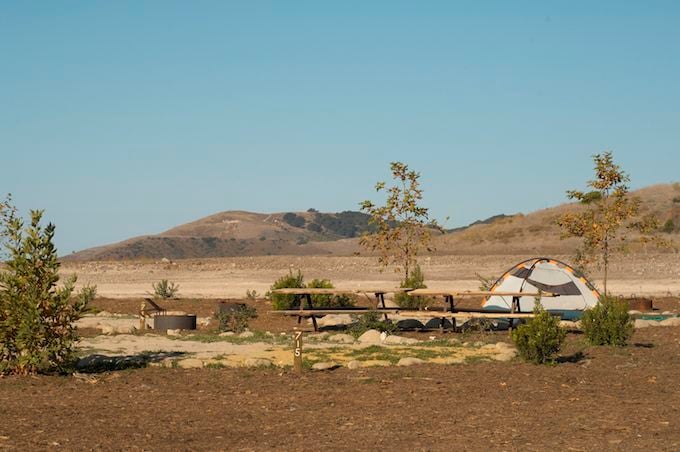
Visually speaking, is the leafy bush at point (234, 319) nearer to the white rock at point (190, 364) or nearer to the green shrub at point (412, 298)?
the green shrub at point (412, 298)

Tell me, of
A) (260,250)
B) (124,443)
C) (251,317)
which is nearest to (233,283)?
(251,317)

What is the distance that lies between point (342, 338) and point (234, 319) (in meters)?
3.79

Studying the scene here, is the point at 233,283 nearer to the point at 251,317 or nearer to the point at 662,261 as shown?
the point at 251,317

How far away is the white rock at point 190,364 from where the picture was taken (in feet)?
50.6

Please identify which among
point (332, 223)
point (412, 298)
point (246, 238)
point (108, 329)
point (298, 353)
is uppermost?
point (332, 223)

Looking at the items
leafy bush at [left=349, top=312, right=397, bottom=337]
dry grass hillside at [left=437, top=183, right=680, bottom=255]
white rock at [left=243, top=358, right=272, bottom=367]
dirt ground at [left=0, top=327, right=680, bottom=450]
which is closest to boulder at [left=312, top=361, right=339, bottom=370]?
dirt ground at [left=0, top=327, right=680, bottom=450]

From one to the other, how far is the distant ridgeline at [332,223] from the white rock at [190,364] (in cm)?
12944

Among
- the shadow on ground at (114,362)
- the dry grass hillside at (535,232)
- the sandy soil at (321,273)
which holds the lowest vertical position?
the shadow on ground at (114,362)

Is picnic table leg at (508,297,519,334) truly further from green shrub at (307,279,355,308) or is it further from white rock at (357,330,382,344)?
green shrub at (307,279,355,308)

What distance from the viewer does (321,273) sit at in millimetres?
51219

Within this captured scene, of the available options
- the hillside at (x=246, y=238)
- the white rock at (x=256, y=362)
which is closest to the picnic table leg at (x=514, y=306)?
the white rock at (x=256, y=362)

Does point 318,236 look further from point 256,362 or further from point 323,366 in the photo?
point 323,366

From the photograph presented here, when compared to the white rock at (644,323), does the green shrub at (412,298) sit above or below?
above

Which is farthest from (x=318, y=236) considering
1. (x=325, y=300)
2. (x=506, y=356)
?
(x=506, y=356)
